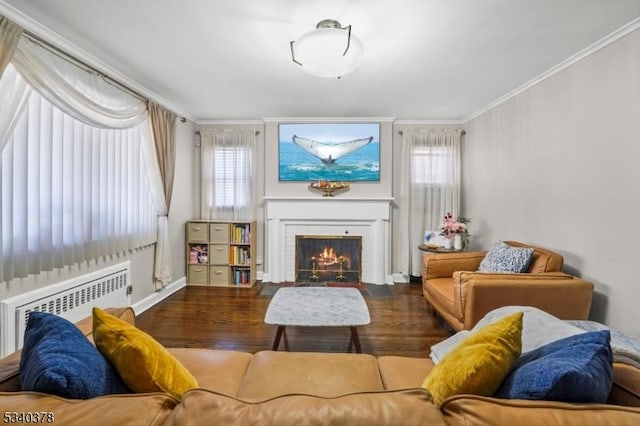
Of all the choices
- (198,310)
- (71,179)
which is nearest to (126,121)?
(71,179)

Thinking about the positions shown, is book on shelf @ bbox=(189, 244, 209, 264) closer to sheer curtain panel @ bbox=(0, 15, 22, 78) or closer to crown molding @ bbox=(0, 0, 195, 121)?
crown molding @ bbox=(0, 0, 195, 121)

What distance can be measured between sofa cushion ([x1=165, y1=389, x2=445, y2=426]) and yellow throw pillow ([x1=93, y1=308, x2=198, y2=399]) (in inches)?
12.1

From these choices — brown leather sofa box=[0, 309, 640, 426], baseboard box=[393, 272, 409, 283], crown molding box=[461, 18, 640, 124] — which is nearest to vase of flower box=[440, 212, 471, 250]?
baseboard box=[393, 272, 409, 283]

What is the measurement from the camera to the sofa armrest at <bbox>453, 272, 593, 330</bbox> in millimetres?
2066

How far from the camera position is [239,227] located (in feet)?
13.4

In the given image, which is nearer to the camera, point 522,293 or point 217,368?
point 217,368

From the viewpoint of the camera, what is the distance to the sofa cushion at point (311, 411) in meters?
0.59

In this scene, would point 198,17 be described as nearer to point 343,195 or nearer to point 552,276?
point 343,195

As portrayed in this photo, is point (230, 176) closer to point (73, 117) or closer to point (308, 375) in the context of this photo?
point (73, 117)

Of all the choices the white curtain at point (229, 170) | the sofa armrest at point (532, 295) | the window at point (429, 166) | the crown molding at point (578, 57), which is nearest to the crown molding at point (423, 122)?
the window at point (429, 166)

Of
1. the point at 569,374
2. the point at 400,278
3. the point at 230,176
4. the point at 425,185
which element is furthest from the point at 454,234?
the point at 230,176

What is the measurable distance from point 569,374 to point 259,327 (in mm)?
2485

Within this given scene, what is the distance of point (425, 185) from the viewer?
418 cm

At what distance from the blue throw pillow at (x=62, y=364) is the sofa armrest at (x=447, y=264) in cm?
273
